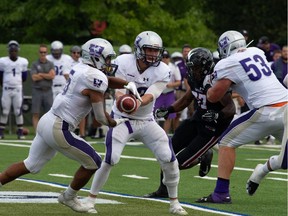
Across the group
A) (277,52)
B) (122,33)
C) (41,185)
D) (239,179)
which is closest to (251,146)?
(277,52)

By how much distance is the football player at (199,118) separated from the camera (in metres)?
10.2

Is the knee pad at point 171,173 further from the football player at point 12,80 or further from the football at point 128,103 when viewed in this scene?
the football player at point 12,80

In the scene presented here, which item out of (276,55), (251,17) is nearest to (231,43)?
(276,55)

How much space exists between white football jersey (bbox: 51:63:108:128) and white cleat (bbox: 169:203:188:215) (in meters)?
1.18

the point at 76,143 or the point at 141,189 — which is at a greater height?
the point at 76,143

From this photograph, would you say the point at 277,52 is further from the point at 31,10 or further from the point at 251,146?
the point at 31,10

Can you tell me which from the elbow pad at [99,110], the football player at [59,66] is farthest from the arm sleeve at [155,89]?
the football player at [59,66]

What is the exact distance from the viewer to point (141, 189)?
11070 millimetres

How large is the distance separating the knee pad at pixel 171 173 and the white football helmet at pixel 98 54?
1.11 meters

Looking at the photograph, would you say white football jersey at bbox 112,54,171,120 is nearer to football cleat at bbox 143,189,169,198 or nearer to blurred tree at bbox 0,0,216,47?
football cleat at bbox 143,189,169,198

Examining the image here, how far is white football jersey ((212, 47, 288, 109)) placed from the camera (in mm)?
9594

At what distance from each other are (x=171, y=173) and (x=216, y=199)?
0.90 metres

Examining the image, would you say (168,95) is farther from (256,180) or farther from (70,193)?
(70,193)

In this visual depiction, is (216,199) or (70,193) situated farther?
(216,199)
